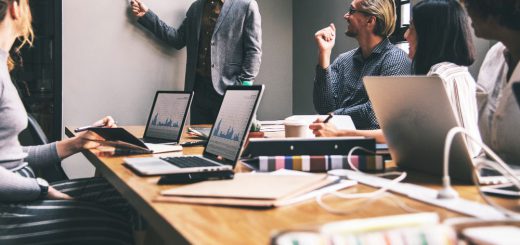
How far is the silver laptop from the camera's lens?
1.05m

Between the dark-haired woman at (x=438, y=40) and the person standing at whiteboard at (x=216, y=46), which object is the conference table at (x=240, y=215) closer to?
the dark-haired woman at (x=438, y=40)

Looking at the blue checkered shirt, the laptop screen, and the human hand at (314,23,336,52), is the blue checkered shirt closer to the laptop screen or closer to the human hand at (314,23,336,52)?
the human hand at (314,23,336,52)

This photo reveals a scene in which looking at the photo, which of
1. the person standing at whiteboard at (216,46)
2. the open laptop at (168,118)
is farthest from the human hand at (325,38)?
the person standing at whiteboard at (216,46)

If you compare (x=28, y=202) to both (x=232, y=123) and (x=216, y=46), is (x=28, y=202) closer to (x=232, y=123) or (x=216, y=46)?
(x=232, y=123)

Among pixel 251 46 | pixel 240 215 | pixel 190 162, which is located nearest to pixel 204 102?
pixel 251 46

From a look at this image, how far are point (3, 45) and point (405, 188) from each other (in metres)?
1.28

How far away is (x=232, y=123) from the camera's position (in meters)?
1.39

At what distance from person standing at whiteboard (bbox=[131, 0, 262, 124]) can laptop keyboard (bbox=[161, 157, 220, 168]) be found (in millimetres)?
2161

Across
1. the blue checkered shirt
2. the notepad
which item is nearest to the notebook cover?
the notepad

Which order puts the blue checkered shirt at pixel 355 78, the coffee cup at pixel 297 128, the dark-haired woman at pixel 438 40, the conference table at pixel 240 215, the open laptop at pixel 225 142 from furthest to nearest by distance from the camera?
1. the blue checkered shirt at pixel 355 78
2. the coffee cup at pixel 297 128
3. the dark-haired woman at pixel 438 40
4. the open laptop at pixel 225 142
5. the conference table at pixel 240 215

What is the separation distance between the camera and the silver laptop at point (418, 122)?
1051 millimetres

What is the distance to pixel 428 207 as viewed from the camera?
34.4 inches

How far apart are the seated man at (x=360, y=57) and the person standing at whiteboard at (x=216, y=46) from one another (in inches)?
36.8

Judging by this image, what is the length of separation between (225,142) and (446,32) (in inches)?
31.0
